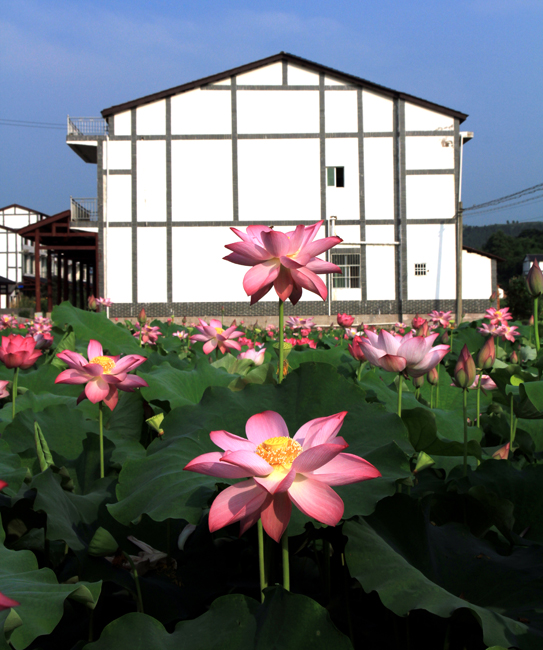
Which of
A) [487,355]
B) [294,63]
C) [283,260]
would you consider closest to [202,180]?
[294,63]

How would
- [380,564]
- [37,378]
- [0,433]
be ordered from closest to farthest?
[380,564]
[0,433]
[37,378]

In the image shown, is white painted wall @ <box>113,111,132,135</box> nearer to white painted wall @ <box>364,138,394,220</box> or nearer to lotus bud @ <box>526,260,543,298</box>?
white painted wall @ <box>364,138,394,220</box>

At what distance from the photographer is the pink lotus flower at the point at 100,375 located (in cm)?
94

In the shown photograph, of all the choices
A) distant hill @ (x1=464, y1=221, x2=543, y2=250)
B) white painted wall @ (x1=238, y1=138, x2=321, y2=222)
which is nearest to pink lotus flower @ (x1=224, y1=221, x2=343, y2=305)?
white painted wall @ (x1=238, y1=138, x2=321, y2=222)

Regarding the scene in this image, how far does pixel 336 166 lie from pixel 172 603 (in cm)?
1478

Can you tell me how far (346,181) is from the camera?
14.5 meters

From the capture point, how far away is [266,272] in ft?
2.48

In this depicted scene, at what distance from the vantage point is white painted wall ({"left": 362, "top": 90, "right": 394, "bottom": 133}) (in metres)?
14.4

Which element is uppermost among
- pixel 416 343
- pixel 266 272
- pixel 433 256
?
pixel 433 256

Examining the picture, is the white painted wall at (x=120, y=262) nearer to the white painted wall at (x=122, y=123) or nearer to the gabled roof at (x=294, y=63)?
the white painted wall at (x=122, y=123)

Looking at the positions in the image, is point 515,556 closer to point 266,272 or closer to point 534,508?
point 534,508

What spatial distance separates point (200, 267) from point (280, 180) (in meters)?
3.34

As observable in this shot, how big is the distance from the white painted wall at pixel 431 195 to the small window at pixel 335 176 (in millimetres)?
1808

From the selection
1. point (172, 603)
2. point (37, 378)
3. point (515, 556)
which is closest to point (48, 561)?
point (172, 603)
